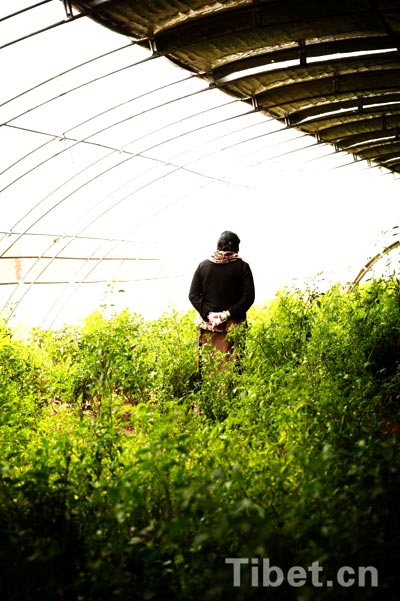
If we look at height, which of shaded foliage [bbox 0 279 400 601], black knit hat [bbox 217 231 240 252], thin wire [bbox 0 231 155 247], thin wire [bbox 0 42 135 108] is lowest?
shaded foliage [bbox 0 279 400 601]

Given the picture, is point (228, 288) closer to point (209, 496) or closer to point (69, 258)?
point (209, 496)

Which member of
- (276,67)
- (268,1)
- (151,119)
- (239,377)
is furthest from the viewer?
(151,119)

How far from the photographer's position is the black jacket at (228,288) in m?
6.09

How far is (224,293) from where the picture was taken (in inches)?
242

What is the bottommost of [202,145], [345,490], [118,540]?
[118,540]

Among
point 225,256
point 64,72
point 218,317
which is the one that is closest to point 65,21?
point 64,72

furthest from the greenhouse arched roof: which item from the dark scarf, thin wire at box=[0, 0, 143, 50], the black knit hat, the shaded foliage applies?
the shaded foliage

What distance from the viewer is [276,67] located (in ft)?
29.5

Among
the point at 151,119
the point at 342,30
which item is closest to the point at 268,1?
the point at 342,30

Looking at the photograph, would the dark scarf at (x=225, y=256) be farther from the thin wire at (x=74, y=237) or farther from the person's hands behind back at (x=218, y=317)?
the thin wire at (x=74, y=237)

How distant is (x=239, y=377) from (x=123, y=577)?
10.00 ft

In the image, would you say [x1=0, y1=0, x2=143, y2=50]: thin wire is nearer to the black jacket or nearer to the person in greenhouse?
Result: the person in greenhouse

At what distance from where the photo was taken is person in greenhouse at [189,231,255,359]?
240 inches

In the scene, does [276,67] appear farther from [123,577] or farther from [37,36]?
[123,577]
